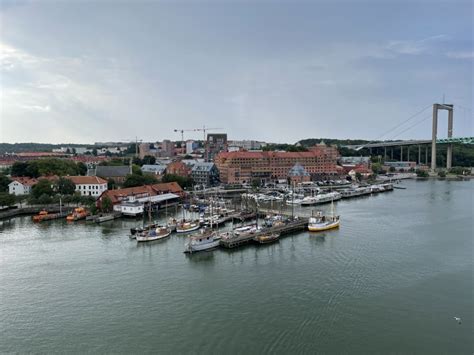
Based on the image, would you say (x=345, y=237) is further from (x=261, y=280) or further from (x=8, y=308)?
(x=8, y=308)

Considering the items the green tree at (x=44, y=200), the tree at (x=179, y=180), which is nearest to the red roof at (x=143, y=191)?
the tree at (x=179, y=180)

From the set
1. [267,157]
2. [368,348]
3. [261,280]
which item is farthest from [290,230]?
[267,157]

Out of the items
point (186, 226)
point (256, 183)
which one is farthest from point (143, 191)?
point (256, 183)

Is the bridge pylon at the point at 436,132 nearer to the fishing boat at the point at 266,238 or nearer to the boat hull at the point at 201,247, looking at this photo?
the fishing boat at the point at 266,238

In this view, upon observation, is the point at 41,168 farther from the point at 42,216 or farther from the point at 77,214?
the point at 77,214

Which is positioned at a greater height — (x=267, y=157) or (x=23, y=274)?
(x=267, y=157)

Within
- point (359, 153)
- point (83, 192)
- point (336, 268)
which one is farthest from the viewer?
point (359, 153)
